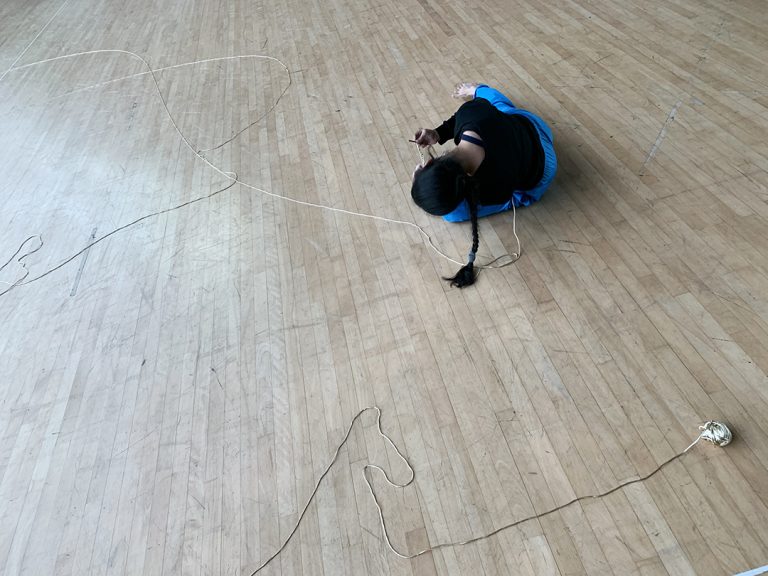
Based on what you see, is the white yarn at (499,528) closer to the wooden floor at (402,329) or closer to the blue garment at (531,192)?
the wooden floor at (402,329)

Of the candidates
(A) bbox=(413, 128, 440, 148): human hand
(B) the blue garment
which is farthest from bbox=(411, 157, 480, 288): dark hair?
(A) bbox=(413, 128, 440, 148): human hand

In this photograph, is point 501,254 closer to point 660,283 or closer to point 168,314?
point 660,283

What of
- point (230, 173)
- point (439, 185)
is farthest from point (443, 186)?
point (230, 173)

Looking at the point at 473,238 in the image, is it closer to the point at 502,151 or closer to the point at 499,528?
the point at 502,151

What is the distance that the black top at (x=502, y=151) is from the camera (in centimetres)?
180

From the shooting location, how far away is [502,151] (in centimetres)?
181

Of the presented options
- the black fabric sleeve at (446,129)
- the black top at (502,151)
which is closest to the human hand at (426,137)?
the black fabric sleeve at (446,129)

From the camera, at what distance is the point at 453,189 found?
1.63 meters

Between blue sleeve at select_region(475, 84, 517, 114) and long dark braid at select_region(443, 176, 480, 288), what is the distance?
2.33 feet

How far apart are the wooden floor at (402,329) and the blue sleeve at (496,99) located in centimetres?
31

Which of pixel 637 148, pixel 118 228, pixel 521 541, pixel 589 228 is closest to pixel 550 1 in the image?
pixel 637 148

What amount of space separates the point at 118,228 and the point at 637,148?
8.92 ft

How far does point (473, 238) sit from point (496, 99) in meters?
0.89

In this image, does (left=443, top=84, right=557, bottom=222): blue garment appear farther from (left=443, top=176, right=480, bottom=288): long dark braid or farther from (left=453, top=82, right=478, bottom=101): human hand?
(left=453, top=82, right=478, bottom=101): human hand
